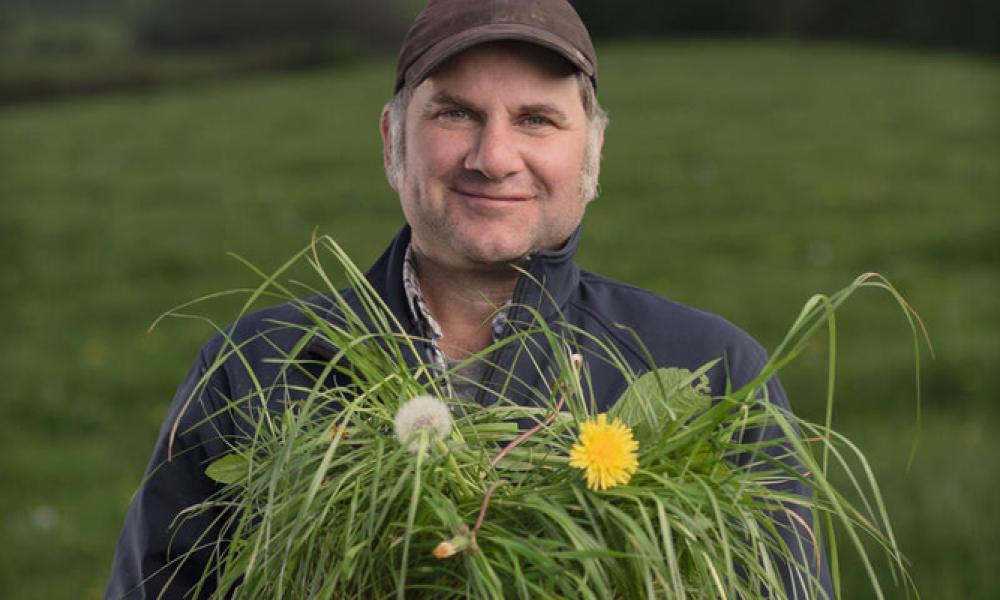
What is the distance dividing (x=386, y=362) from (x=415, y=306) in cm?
108

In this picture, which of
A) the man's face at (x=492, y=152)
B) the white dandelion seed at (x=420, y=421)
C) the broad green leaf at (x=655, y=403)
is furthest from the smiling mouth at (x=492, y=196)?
the white dandelion seed at (x=420, y=421)

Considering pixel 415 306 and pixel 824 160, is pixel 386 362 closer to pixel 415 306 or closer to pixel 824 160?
pixel 415 306

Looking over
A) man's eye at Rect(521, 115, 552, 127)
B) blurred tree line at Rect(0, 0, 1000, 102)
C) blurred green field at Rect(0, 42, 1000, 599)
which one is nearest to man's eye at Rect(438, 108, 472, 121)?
man's eye at Rect(521, 115, 552, 127)

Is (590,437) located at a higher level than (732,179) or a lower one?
higher

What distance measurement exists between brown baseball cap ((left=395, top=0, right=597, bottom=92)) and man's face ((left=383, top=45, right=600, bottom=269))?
0.04 meters

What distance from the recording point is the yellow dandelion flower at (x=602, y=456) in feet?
4.69

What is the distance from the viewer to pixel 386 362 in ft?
5.65

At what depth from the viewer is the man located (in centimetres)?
262

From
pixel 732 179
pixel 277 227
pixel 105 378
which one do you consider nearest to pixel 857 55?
pixel 732 179

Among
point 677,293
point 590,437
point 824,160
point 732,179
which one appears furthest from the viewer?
point 824,160

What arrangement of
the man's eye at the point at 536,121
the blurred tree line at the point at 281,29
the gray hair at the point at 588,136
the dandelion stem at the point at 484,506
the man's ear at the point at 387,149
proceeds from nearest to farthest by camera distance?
the dandelion stem at the point at 484,506
the man's eye at the point at 536,121
the gray hair at the point at 588,136
the man's ear at the point at 387,149
the blurred tree line at the point at 281,29

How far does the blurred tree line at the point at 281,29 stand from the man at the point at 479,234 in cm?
2602

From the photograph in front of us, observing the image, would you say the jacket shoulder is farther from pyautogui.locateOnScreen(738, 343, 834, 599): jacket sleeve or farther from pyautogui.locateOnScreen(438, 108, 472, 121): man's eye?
pyautogui.locateOnScreen(438, 108, 472, 121): man's eye

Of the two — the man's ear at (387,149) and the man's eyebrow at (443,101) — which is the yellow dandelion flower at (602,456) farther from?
the man's ear at (387,149)
